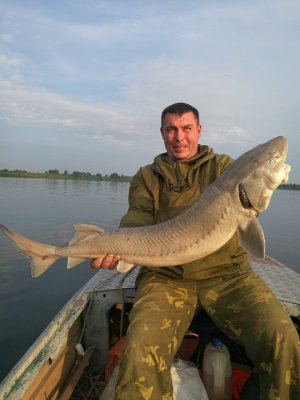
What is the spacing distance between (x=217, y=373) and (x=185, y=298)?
0.69m

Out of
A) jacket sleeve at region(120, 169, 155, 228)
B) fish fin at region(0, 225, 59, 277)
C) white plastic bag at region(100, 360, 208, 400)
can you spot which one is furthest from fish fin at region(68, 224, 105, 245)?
white plastic bag at region(100, 360, 208, 400)

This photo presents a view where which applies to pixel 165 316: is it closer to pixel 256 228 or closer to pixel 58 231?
pixel 256 228

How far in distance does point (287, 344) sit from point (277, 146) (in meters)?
1.48

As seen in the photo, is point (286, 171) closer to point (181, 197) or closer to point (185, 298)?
point (181, 197)

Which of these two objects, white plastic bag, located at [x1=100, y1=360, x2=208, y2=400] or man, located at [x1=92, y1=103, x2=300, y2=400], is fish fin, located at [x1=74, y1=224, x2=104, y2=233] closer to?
man, located at [x1=92, y1=103, x2=300, y2=400]

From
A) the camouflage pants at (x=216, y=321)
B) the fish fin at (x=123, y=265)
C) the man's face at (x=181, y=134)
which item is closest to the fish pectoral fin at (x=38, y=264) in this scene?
the fish fin at (x=123, y=265)

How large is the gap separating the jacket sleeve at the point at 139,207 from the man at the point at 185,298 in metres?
0.01

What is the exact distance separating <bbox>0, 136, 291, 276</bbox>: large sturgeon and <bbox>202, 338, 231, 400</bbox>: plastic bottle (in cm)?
87

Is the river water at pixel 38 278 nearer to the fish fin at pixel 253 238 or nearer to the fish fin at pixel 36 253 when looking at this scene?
the fish fin at pixel 36 253

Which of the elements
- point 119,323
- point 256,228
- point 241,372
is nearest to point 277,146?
point 256,228

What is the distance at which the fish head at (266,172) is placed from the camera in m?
2.72

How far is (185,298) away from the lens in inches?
122

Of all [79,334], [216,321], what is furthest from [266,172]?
[79,334]

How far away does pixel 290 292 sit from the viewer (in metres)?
3.81
